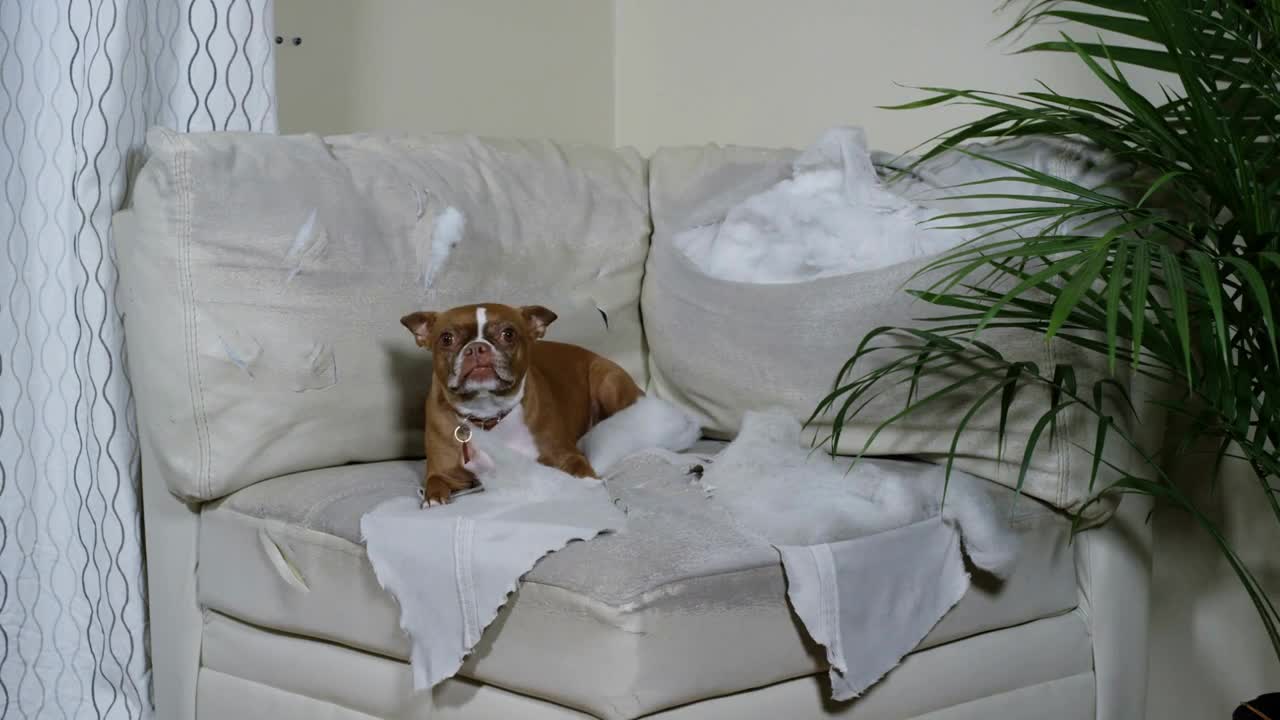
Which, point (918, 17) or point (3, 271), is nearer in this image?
point (3, 271)

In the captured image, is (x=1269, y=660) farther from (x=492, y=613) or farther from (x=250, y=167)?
(x=250, y=167)

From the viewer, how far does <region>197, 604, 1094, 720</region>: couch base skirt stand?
144cm

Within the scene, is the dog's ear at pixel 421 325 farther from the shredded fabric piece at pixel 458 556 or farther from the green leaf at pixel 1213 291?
the green leaf at pixel 1213 291

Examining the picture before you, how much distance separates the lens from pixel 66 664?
6.72ft

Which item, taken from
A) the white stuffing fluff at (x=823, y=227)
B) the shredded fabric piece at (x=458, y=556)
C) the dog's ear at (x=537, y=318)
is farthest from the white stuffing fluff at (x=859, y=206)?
the shredded fabric piece at (x=458, y=556)

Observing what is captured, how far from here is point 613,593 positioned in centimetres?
132

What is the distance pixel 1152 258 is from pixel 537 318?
81 centimetres

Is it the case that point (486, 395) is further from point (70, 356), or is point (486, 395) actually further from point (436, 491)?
point (70, 356)

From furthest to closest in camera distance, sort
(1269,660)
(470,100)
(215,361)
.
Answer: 1. (470,100)
2. (1269,660)
3. (215,361)

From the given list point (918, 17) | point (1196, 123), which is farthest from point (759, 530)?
point (918, 17)

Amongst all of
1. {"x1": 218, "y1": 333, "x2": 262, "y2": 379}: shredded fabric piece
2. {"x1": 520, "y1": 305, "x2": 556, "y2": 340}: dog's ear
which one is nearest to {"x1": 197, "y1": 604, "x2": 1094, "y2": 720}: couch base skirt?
{"x1": 218, "y1": 333, "x2": 262, "y2": 379}: shredded fabric piece

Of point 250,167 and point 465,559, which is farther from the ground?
point 250,167

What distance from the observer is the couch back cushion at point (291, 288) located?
1761 mm

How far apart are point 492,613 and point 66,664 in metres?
1.04
